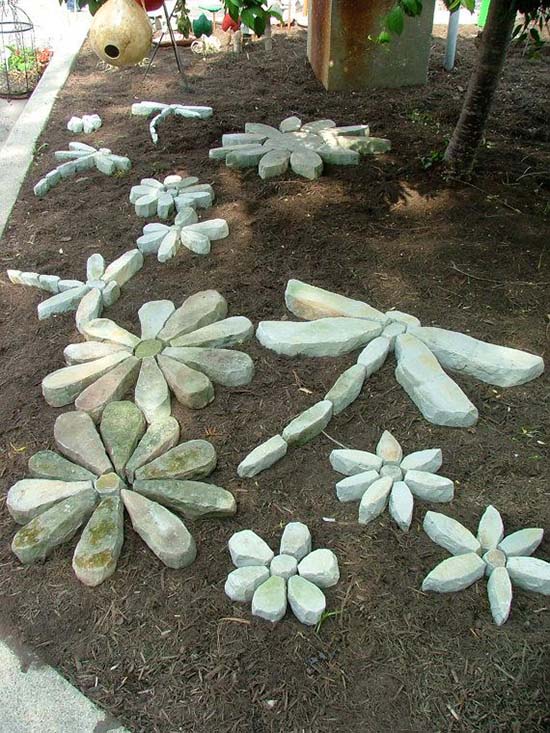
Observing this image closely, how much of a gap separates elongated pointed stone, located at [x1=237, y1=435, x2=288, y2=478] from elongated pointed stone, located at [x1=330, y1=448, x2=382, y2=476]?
0.53 feet

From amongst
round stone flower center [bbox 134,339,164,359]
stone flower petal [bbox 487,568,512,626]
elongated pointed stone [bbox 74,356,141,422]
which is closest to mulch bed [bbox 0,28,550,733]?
stone flower petal [bbox 487,568,512,626]

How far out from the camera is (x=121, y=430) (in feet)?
7.13

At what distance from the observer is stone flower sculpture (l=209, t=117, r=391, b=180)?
11.9 feet

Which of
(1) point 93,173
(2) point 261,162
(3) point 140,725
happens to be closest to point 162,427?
(3) point 140,725

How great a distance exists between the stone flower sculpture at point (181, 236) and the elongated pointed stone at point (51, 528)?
4.63 feet

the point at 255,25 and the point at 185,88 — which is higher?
the point at 255,25

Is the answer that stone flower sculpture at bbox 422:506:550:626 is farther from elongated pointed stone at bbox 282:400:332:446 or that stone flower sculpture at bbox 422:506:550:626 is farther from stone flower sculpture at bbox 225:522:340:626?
elongated pointed stone at bbox 282:400:332:446

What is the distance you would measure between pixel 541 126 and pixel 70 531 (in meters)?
3.77

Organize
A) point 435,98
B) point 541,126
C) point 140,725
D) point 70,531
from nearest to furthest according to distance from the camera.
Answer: point 140,725
point 70,531
point 541,126
point 435,98

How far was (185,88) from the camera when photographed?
16.6 ft

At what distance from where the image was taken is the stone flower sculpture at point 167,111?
4398 millimetres

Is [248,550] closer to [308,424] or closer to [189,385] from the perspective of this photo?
[308,424]

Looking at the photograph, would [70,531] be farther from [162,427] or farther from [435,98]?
[435,98]

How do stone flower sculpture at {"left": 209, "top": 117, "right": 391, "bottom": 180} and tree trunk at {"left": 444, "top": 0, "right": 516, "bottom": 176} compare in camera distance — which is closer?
tree trunk at {"left": 444, "top": 0, "right": 516, "bottom": 176}
